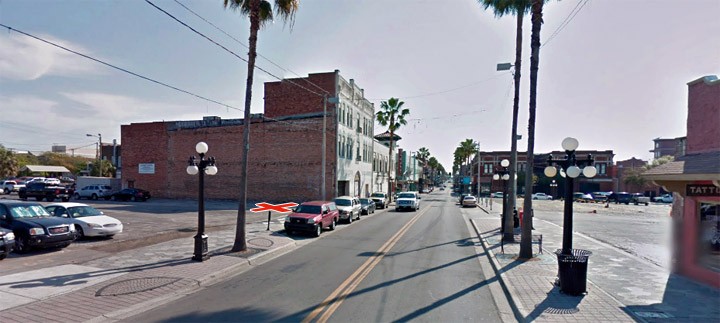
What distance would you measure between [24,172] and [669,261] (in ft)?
344

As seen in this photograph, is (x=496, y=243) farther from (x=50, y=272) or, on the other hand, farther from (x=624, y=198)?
(x=624, y=198)

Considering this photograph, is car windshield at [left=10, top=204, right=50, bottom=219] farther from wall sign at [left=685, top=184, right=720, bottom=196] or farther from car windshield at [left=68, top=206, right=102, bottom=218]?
wall sign at [left=685, top=184, right=720, bottom=196]

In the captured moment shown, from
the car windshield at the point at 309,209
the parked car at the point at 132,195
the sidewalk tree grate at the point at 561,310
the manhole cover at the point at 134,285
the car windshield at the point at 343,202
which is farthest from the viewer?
the parked car at the point at 132,195

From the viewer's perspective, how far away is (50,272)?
9.12 meters

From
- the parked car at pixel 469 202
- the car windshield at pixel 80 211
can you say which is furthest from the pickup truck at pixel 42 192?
the parked car at pixel 469 202

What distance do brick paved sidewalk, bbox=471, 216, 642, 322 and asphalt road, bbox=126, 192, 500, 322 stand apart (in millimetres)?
586

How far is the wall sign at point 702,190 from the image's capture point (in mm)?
9038

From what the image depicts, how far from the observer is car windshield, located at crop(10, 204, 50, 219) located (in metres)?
12.0

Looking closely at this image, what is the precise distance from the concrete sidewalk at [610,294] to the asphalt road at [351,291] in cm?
76

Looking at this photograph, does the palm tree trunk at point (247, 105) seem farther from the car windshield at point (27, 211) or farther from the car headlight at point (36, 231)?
the car windshield at point (27, 211)

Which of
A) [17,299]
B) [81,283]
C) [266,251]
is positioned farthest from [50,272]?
[266,251]

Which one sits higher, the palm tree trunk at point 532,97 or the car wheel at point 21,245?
the palm tree trunk at point 532,97

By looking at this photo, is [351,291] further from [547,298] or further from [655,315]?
[655,315]

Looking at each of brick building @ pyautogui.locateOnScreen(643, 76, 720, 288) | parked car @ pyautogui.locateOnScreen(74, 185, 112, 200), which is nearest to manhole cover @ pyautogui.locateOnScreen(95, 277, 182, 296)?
brick building @ pyautogui.locateOnScreen(643, 76, 720, 288)
